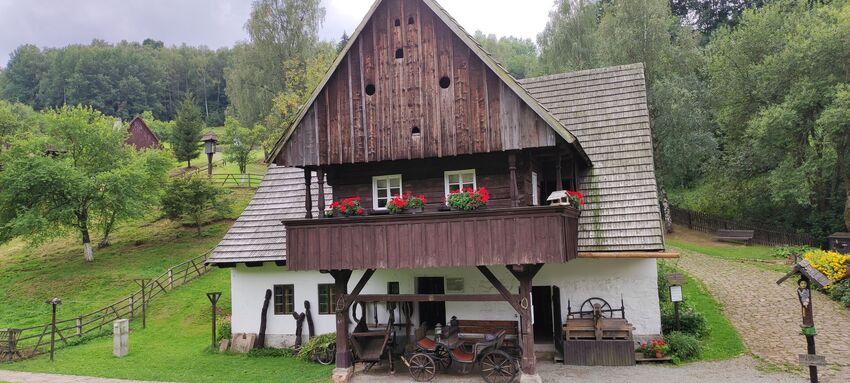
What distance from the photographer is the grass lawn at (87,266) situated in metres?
23.1

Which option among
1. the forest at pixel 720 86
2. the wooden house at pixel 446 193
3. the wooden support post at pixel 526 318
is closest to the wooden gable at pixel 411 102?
the wooden house at pixel 446 193

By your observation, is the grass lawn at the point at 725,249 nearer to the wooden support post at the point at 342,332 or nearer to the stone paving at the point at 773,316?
the stone paving at the point at 773,316

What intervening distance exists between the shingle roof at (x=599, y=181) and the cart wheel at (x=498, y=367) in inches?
140

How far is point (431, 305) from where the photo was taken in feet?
49.0

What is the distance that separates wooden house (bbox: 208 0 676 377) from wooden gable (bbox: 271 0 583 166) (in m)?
0.03

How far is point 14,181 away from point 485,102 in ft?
81.3

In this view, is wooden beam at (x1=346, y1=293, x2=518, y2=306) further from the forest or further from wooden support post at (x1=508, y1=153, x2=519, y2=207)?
the forest

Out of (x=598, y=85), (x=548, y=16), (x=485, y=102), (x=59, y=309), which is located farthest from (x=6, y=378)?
(x=548, y=16)

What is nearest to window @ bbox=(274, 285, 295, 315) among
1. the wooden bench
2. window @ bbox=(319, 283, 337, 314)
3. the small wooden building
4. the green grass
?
window @ bbox=(319, 283, 337, 314)

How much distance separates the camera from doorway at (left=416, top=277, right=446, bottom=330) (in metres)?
14.7

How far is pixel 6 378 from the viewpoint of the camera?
46.3 ft

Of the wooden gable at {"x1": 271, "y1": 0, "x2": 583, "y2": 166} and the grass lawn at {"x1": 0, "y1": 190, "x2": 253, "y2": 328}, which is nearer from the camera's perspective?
the wooden gable at {"x1": 271, "y1": 0, "x2": 583, "y2": 166}

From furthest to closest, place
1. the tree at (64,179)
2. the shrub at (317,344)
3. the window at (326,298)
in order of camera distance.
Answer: the tree at (64,179) < the window at (326,298) < the shrub at (317,344)

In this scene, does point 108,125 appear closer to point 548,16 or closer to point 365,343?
point 365,343
